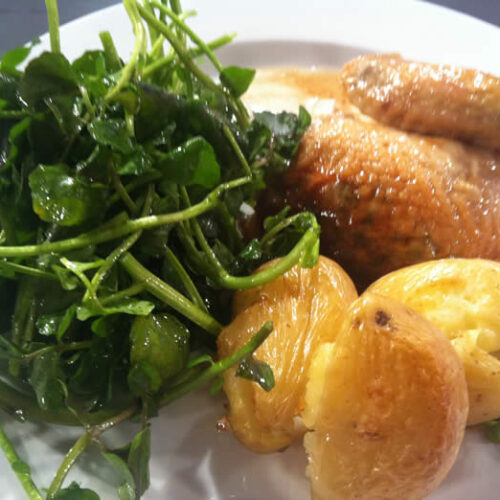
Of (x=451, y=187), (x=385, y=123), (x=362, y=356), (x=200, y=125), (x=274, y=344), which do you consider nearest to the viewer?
(x=362, y=356)

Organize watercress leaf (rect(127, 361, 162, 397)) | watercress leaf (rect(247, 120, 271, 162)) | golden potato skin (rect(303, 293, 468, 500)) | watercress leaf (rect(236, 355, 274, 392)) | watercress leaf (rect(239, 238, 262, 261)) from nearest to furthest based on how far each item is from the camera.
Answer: golden potato skin (rect(303, 293, 468, 500)) → watercress leaf (rect(236, 355, 274, 392)) → watercress leaf (rect(127, 361, 162, 397)) → watercress leaf (rect(239, 238, 262, 261)) → watercress leaf (rect(247, 120, 271, 162))

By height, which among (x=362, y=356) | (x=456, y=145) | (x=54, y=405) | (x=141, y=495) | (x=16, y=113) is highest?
(x=16, y=113)

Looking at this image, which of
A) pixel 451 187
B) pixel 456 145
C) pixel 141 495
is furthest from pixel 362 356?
pixel 456 145

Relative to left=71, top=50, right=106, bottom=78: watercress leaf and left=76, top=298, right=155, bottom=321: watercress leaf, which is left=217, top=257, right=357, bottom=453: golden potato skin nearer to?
left=76, top=298, right=155, bottom=321: watercress leaf

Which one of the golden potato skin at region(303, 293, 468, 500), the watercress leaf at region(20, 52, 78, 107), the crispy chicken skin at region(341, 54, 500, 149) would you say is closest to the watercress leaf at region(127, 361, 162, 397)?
the golden potato skin at region(303, 293, 468, 500)

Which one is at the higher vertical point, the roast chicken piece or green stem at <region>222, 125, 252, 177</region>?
green stem at <region>222, 125, 252, 177</region>

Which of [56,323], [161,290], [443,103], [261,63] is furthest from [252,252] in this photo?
[261,63]

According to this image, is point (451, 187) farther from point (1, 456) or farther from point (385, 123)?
point (1, 456)
